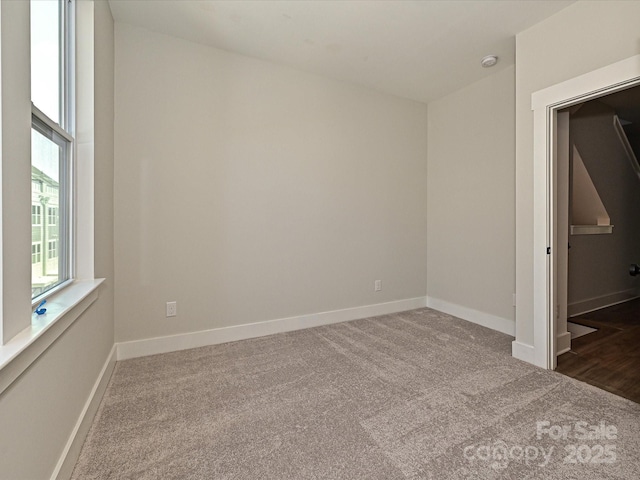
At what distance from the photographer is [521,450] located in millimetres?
1439

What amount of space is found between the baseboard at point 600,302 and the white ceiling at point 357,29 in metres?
2.92

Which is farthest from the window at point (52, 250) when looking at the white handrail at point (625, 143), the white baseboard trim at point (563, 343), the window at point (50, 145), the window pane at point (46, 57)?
the white handrail at point (625, 143)

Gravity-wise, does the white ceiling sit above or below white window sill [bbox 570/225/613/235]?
above

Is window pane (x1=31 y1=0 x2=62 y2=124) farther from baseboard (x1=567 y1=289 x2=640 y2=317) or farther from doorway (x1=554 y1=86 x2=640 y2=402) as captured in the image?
baseboard (x1=567 y1=289 x2=640 y2=317)

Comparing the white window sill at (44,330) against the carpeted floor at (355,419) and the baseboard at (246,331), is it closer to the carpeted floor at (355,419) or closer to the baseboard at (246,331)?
the carpeted floor at (355,419)

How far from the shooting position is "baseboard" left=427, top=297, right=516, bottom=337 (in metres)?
3.03

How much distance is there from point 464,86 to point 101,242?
389 cm

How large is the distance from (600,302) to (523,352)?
2462mm

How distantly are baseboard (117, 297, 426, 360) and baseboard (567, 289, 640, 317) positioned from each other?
1868 millimetres

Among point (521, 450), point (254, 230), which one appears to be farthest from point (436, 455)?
point (254, 230)

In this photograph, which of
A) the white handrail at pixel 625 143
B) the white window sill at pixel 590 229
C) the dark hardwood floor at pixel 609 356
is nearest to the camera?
the dark hardwood floor at pixel 609 356

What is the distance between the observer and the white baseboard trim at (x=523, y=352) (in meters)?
2.35

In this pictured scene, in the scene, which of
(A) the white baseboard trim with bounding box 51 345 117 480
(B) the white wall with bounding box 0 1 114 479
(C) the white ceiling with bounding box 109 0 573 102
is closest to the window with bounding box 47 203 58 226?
(B) the white wall with bounding box 0 1 114 479

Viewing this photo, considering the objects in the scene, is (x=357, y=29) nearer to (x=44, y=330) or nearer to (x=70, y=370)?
(x=44, y=330)
